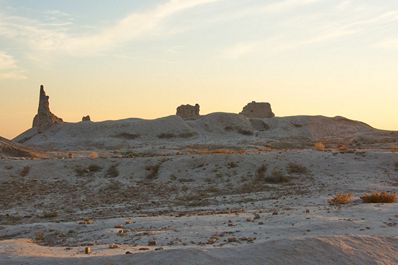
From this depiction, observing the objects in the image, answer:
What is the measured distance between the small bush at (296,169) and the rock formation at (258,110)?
67887 millimetres

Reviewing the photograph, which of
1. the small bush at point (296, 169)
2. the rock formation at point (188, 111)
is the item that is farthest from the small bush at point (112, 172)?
the rock formation at point (188, 111)

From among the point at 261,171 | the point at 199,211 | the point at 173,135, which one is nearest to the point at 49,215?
the point at 199,211

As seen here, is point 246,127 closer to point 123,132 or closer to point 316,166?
point 123,132

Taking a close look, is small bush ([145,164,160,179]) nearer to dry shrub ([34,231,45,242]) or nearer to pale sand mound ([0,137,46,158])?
dry shrub ([34,231,45,242])

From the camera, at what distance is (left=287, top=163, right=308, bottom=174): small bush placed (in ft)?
98.4

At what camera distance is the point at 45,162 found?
33406mm

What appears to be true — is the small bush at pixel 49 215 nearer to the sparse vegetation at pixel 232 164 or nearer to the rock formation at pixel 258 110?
the sparse vegetation at pixel 232 164

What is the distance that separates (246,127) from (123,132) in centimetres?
1927

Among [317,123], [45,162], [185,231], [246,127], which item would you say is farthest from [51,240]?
[317,123]

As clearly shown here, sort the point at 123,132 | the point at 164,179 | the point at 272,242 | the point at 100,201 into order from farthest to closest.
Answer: the point at 123,132 < the point at 164,179 < the point at 100,201 < the point at 272,242

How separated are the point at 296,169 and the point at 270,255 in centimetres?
1977

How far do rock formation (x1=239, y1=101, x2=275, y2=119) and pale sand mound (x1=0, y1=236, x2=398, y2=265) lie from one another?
86673 mm

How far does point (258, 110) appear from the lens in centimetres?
9888

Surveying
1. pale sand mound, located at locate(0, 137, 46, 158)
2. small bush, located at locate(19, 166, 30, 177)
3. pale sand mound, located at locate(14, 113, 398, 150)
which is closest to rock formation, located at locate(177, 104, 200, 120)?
pale sand mound, located at locate(14, 113, 398, 150)
